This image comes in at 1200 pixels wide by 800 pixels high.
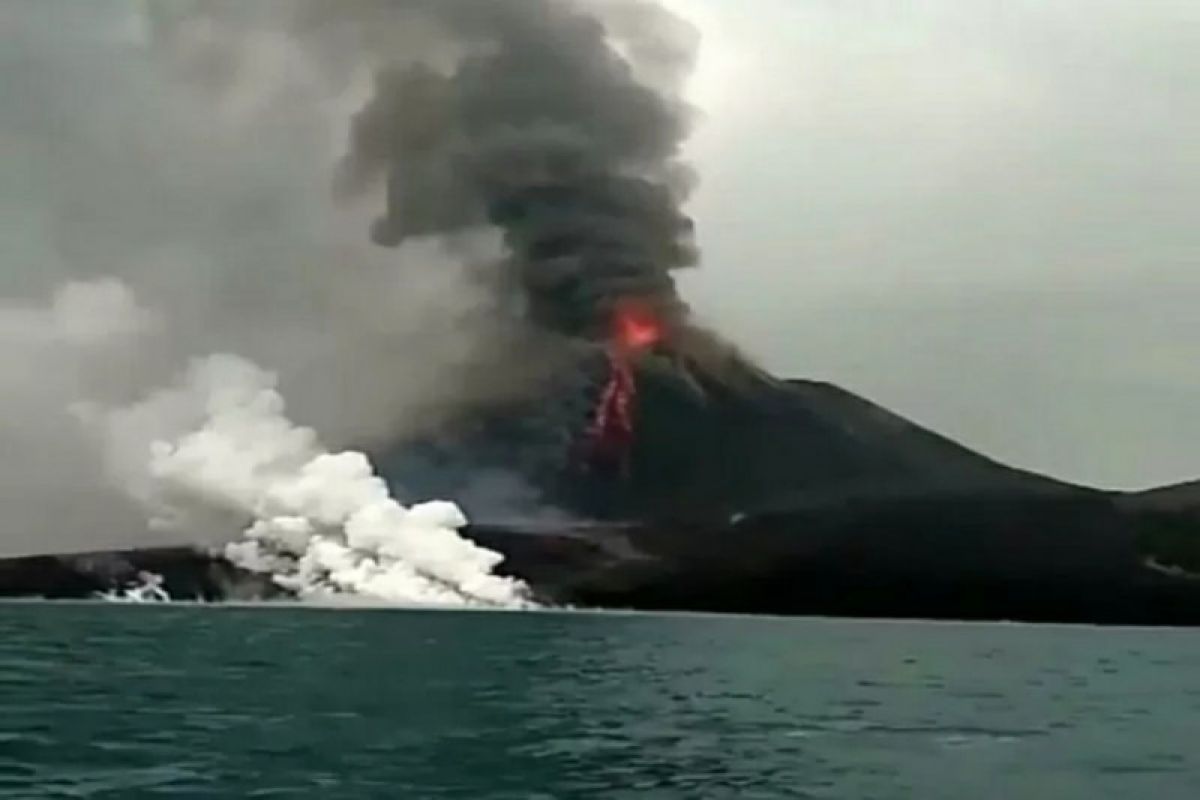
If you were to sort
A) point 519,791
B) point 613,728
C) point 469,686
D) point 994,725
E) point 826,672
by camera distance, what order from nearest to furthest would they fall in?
point 519,791 < point 613,728 < point 994,725 < point 469,686 < point 826,672

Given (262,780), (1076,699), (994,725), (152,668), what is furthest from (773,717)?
(152,668)

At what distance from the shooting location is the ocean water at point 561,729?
52.3 meters

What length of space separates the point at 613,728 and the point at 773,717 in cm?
1266

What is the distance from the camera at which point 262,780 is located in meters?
50.9

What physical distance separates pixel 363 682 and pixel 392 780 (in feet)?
157

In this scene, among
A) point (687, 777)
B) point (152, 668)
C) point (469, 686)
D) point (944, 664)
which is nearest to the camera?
point (687, 777)

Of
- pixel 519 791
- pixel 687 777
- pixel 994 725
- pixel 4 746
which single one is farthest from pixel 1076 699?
pixel 4 746

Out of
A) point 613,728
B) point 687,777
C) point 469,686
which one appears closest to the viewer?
point 687,777

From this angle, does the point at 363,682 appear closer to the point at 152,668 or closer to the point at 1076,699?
the point at 152,668

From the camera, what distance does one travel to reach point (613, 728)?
72.5 m

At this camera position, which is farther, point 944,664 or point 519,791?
point 944,664

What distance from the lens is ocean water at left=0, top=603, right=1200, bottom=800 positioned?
172 ft

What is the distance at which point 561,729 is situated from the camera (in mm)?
71438

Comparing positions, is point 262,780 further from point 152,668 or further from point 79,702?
point 152,668
